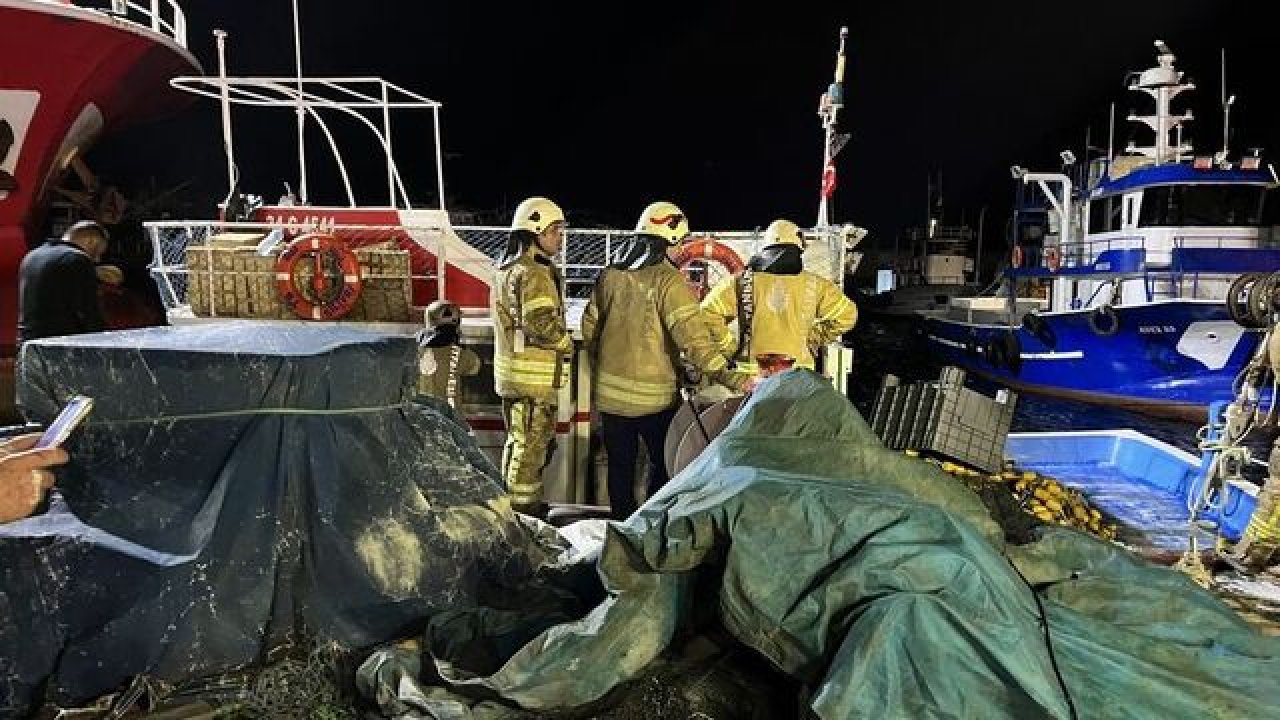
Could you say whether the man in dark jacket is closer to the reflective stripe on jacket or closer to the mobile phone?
the reflective stripe on jacket

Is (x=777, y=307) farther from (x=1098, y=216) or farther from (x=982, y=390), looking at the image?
(x=982, y=390)

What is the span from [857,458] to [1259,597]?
383 centimetres

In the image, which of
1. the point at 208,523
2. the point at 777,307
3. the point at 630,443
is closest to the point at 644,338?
the point at 630,443

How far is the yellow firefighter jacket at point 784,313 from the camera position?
5945mm

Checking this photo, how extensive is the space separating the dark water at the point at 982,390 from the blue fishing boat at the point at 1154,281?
1.86ft

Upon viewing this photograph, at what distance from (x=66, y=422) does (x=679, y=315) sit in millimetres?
3432

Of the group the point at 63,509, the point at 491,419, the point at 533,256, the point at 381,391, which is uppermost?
the point at 533,256

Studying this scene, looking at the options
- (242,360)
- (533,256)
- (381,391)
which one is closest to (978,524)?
(381,391)

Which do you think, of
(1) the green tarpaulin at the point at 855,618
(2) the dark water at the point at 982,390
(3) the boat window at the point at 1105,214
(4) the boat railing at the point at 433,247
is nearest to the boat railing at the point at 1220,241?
(3) the boat window at the point at 1105,214

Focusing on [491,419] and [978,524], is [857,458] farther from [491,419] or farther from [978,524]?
[491,419]

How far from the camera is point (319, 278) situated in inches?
298

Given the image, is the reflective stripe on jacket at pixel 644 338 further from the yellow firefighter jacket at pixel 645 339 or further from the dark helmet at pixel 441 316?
the dark helmet at pixel 441 316

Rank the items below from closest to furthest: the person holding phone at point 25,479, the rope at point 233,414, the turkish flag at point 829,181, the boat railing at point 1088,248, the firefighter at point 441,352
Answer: the person holding phone at point 25,479 < the rope at point 233,414 < the firefighter at point 441,352 < the turkish flag at point 829,181 < the boat railing at point 1088,248

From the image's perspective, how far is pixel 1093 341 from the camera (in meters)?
17.9
